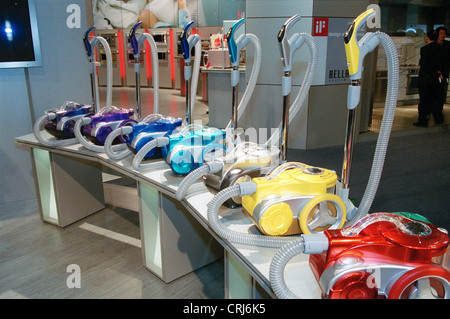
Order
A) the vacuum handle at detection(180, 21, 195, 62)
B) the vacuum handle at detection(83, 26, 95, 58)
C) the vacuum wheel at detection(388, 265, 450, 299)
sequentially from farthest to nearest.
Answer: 1. the vacuum handle at detection(83, 26, 95, 58)
2. the vacuum handle at detection(180, 21, 195, 62)
3. the vacuum wheel at detection(388, 265, 450, 299)

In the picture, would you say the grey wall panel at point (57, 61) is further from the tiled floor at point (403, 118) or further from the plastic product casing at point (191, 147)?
the tiled floor at point (403, 118)

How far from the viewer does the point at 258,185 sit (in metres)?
1.24

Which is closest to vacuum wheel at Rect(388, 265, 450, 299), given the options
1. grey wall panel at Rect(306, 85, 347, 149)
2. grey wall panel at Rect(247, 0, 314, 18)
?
grey wall panel at Rect(306, 85, 347, 149)

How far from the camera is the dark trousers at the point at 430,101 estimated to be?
5.80m

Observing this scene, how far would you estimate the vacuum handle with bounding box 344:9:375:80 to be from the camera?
1166 mm

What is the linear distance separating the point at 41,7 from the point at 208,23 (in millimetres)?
7113

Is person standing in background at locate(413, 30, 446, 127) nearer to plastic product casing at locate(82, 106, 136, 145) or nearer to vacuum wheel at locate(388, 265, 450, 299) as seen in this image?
plastic product casing at locate(82, 106, 136, 145)

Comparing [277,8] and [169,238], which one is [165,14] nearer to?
[277,8]

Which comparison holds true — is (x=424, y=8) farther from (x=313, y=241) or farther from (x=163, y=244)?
(x=313, y=241)

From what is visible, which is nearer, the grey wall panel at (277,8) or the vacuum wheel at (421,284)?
the vacuum wheel at (421,284)

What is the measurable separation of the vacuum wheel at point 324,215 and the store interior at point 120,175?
0.27 metres

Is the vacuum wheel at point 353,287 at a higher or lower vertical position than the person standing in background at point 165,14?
lower

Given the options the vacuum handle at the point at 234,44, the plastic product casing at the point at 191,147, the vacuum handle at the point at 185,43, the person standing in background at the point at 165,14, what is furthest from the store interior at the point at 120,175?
the person standing in background at the point at 165,14

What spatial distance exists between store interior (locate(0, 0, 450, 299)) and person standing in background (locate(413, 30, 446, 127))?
236 mm
